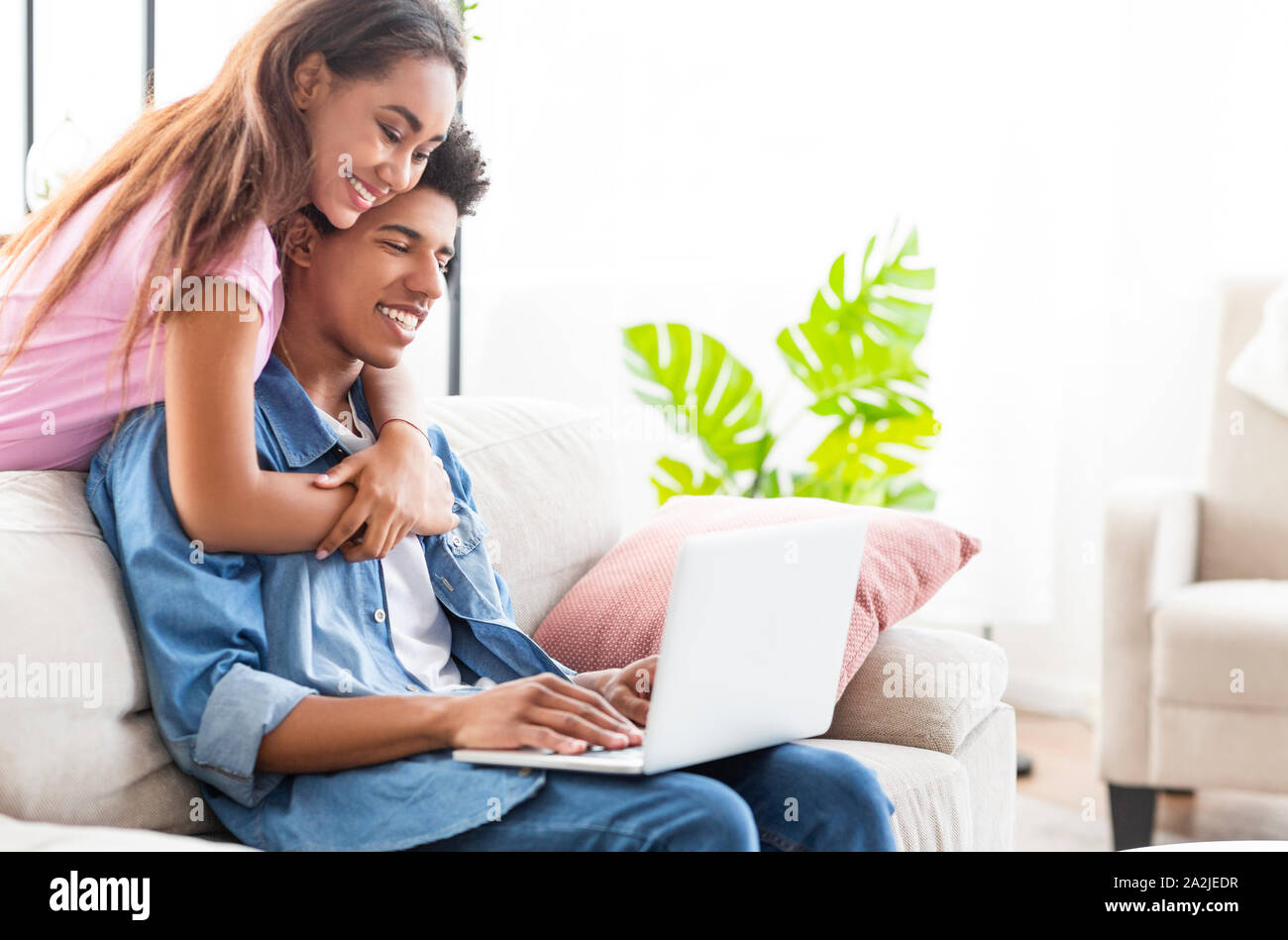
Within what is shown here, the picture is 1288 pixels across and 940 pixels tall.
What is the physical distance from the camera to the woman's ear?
1167 millimetres

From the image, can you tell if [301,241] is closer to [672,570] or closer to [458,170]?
[458,170]

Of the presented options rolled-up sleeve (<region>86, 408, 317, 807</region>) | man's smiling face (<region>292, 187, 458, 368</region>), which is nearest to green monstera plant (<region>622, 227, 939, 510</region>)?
man's smiling face (<region>292, 187, 458, 368</region>)

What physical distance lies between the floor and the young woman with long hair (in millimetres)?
1707

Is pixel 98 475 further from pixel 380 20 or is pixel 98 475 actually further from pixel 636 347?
pixel 636 347

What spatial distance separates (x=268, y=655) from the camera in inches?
44.6

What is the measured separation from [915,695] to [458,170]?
80 centimetres

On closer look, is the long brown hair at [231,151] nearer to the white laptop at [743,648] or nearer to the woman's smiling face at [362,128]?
the woman's smiling face at [362,128]

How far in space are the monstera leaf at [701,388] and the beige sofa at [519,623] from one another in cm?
81

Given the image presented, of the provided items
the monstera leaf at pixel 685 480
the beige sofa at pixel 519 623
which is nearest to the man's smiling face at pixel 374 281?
the beige sofa at pixel 519 623

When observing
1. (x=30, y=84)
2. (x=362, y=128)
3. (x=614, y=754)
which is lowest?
(x=614, y=754)

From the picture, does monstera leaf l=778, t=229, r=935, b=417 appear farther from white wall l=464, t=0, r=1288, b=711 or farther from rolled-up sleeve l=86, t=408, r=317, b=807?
rolled-up sleeve l=86, t=408, r=317, b=807

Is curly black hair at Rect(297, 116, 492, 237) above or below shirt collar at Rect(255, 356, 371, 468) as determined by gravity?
above

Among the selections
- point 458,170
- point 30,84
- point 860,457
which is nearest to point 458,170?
point 458,170
